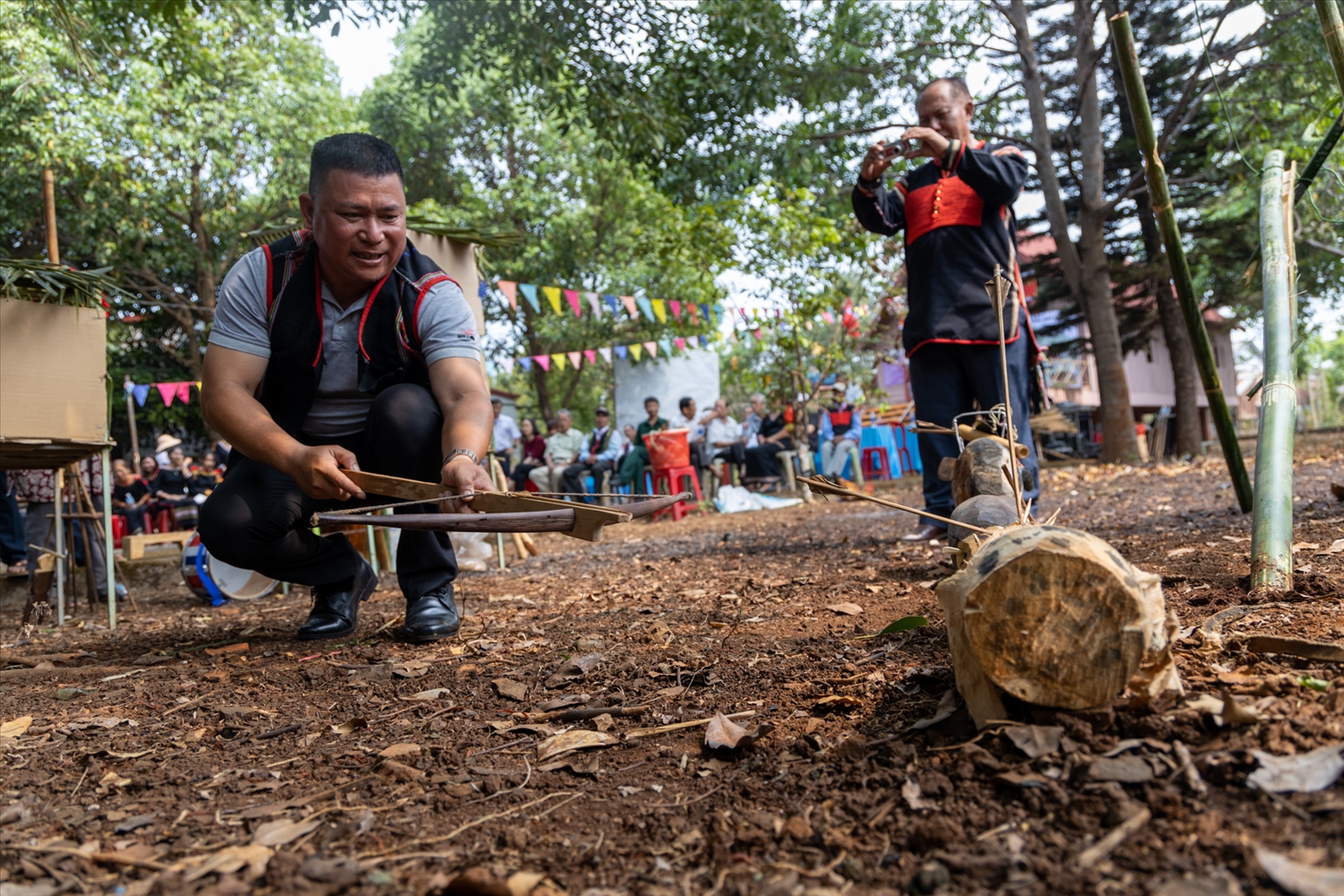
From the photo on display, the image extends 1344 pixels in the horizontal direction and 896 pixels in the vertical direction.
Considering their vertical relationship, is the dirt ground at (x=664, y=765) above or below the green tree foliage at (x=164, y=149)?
below

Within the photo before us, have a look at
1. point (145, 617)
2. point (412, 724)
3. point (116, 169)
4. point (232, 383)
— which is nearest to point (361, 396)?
point (232, 383)

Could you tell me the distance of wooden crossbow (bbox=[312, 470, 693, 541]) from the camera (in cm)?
204

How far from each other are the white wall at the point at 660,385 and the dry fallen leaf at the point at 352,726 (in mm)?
12006

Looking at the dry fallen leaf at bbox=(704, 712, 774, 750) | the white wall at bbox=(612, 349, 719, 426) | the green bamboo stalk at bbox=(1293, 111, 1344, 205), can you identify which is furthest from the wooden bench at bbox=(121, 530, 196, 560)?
the white wall at bbox=(612, 349, 719, 426)

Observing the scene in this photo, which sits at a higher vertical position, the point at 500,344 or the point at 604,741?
the point at 500,344

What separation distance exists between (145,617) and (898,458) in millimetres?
10868

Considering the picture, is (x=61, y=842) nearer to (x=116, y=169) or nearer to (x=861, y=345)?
(x=116, y=169)

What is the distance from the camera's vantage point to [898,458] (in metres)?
13.5

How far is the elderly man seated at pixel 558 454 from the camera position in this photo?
11633mm

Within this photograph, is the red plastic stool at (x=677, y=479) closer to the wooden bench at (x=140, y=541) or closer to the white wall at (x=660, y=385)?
the white wall at (x=660, y=385)

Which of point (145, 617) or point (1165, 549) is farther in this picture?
point (145, 617)

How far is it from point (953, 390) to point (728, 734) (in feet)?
8.48

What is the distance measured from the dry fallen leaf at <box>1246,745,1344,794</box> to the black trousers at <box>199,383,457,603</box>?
80.9 inches

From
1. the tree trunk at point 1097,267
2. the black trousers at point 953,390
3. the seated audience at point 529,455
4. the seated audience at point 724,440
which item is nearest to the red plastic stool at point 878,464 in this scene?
the seated audience at point 724,440
